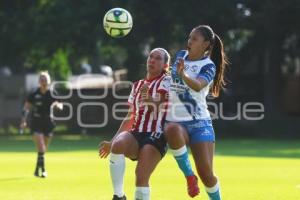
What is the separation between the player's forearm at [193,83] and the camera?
32.0 feet

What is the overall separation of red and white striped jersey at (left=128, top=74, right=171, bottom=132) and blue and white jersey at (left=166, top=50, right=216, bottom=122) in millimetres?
162

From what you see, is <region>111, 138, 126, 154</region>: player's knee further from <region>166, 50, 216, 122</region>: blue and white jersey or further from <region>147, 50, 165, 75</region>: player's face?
<region>147, 50, 165, 75</region>: player's face

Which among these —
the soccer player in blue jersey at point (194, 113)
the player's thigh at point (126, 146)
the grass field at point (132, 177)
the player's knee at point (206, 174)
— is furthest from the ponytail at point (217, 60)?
the grass field at point (132, 177)

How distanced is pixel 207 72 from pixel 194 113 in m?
0.52

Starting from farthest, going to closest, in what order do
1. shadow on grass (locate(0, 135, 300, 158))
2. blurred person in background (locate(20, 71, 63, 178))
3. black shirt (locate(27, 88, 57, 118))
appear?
shadow on grass (locate(0, 135, 300, 158)) → black shirt (locate(27, 88, 57, 118)) → blurred person in background (locate(20, 71, 63, 178))

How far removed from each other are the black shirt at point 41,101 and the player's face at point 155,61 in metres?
→ 8.93

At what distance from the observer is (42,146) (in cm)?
1864

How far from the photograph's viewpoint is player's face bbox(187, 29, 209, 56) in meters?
10.2

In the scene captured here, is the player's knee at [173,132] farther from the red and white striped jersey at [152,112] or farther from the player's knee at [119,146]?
the player's knee at [119,146]

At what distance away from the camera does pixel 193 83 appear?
982 cm

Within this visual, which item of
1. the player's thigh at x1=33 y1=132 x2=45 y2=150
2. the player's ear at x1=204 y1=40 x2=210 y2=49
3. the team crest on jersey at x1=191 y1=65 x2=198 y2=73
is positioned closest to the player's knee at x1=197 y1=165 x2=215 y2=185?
the team crest on jersey at x1=191 y1=65 x2=198 y2=73

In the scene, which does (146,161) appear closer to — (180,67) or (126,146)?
(126,146)

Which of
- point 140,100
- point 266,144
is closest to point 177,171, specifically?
point 140,100

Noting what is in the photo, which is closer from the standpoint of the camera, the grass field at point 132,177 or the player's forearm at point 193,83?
the player's forearm at point 193,83
